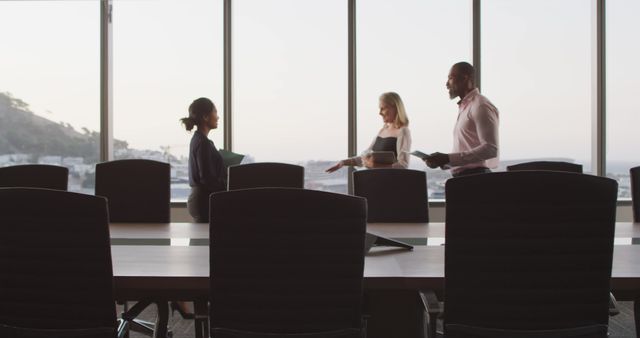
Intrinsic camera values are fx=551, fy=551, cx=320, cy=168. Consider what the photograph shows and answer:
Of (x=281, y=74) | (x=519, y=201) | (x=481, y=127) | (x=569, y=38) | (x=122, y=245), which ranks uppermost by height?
(x=569, y=38)

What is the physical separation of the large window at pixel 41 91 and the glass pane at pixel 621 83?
581 centimetres

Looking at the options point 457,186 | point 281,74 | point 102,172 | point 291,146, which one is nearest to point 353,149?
point 291,146

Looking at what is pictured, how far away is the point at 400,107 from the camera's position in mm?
4664

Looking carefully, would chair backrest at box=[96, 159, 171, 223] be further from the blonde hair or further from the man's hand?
the blonde hair

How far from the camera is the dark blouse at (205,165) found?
396 centimetres

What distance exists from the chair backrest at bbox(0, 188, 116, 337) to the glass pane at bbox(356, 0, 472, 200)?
4580 millimetres

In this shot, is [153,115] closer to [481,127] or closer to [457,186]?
[481,127]

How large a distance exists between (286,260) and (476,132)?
8.77ft

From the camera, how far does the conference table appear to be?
1829mm

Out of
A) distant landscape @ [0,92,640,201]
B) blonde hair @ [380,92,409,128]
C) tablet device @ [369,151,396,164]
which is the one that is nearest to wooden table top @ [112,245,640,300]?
tablet device @ [369,151,396,164]

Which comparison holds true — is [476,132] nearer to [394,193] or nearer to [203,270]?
[394,193]

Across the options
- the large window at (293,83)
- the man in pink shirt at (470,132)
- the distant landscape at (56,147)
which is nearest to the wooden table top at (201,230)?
the man in pink shirt at (470,132)

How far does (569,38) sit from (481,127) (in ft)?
10.1

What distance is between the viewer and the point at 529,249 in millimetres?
1681
